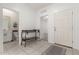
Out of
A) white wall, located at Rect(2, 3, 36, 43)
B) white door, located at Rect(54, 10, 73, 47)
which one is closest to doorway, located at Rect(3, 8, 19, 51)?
white wall, located at Rect(2, 3, 36, 43)

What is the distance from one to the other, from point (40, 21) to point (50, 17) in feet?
3.65

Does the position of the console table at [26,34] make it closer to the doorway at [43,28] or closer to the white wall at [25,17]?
the white wall at [25,17]

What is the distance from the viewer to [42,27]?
16.5 ft

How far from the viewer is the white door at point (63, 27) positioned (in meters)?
3.05

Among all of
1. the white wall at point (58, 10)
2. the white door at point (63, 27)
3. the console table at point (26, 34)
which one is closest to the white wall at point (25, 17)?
the console table at point (26, 34)

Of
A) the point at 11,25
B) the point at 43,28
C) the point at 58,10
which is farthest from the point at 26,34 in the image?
the point at 58,10

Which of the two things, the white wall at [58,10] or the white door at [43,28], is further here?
the white door at [43,28]

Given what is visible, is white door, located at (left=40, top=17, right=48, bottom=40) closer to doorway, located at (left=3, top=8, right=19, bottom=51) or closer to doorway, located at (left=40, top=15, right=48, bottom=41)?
doorway, located at (left=40, top=15, right=48, bottom=41)

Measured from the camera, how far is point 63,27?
3307 millimetres

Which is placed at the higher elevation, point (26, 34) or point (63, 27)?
point (63, 27)

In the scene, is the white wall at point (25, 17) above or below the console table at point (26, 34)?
above

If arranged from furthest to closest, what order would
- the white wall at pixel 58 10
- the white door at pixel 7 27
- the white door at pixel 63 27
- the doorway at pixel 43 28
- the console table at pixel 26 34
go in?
the doorway at pixel 43 28, the white door at pixel 7 27, the console table at pixel 26 34, the white door at pixel 63 27, the white wall at pixel 58 10

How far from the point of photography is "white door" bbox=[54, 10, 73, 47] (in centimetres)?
305

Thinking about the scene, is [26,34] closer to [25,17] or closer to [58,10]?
[25,17]
